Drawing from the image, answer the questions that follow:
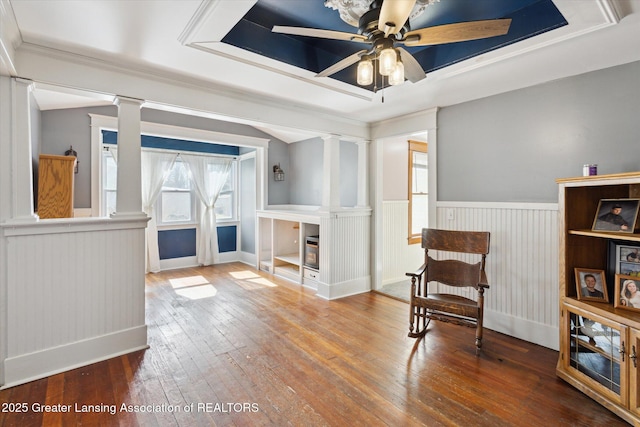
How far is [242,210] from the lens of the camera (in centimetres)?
624

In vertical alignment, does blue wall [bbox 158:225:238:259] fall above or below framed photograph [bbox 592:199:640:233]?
below

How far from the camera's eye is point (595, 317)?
6.62ft

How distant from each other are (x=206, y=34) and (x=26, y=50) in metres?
1.31

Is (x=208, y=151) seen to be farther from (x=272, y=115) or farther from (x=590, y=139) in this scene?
(x=590, y=139)

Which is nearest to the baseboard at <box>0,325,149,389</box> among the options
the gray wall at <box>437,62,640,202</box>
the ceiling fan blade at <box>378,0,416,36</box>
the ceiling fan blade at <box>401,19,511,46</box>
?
the ceiling fan blade at <box>378,0,416,36</box>

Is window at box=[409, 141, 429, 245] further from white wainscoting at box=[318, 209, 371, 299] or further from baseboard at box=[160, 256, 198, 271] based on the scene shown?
baseboard at box=[160, 256, 198, 271]

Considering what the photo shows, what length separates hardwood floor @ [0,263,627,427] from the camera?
1842mm

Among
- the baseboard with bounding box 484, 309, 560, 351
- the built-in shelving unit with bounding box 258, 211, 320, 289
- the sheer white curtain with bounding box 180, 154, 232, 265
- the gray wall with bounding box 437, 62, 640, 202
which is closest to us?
the gray wall with bounding box 437, 62, 640, 202

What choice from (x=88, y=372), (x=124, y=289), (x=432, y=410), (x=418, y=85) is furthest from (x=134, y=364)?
(x=418, y=85)

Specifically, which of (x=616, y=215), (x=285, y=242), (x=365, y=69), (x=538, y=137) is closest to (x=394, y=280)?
(x=285, y=242)

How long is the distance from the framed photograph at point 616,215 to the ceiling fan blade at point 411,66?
5.23 ft

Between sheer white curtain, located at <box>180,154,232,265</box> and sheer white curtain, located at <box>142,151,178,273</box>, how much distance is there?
0.46 metres

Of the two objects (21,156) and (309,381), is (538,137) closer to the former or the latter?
(309,381)

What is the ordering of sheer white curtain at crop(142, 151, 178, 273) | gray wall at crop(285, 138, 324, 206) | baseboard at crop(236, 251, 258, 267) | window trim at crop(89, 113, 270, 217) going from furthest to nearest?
baseboard at crop(236, 251, 258, 267)
gray wall at crop(285, 138, 324, 206)
sheer white curtain at crop(142, 151, 178, 273)
window trim at crop(89, 113, 270, 217)
